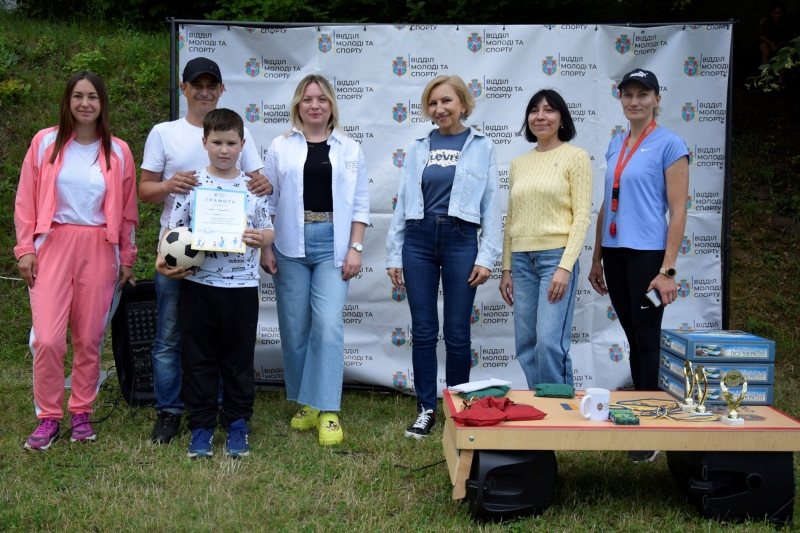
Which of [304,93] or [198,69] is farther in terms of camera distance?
[304,93]

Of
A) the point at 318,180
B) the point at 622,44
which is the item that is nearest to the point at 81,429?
→ the point at 318,180

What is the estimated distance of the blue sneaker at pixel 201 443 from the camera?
3.62 meters

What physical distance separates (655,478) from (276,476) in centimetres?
A: 169

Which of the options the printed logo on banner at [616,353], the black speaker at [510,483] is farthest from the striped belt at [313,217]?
the printed logo on banner at [616,353]

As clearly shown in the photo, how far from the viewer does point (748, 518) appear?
2.97 m

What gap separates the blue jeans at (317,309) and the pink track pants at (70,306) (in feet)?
2.88

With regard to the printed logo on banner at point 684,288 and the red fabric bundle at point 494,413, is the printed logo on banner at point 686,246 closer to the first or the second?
the printed logo on banner at point 684,288

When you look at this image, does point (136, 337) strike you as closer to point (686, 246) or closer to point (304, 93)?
point (304, 93)

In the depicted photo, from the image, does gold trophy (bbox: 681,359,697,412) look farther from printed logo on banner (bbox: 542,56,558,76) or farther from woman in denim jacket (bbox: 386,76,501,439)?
printed logo on banner (bbox: 542,56,558,76)

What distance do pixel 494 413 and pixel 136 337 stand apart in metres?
2.50

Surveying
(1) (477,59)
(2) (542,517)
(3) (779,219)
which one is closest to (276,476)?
(2) (542,517)

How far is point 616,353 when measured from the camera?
5.03 m

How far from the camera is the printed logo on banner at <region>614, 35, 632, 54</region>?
4785mm

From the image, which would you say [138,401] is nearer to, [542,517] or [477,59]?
[542,517]
